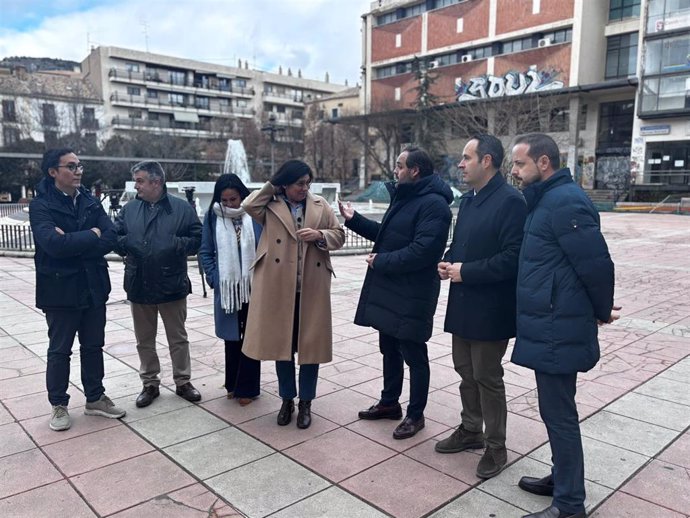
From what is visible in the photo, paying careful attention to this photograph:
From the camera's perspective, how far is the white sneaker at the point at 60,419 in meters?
3.79

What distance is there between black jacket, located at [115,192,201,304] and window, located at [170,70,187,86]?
64423mm

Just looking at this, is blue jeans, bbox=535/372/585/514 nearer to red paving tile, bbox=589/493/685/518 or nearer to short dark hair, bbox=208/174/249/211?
red paving tile, bbox=589/493/685/518

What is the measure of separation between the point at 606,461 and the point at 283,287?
229 centimetres

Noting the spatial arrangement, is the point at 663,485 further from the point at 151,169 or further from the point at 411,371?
the point at 151,169

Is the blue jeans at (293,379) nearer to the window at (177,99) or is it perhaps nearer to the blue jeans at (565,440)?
the blue jeans at (565,440)

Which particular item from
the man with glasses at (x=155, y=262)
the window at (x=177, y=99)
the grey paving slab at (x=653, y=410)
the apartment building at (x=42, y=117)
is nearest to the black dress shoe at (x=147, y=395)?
the man with glasses at (x=155, y=262)

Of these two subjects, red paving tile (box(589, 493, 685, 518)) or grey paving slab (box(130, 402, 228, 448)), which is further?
grey paving slab (box(130, 402, 228, 448))

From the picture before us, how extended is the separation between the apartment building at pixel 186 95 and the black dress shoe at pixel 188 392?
163ft

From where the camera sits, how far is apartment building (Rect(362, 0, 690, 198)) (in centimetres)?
3494

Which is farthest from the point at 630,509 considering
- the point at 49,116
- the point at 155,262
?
the point at 49,116

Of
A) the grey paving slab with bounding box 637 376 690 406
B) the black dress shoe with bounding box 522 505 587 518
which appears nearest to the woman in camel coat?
the black dress shoe with bounding box 522 505 587 518

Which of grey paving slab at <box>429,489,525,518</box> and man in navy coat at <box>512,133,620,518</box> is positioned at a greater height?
man in navy coat at <box>512,133,620,518</box>

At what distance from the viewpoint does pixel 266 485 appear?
3.09m

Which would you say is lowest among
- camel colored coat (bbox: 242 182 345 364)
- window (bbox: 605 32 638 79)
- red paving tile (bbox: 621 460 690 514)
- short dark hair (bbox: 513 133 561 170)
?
red paving tile (bbox: 621 460 690 514)
